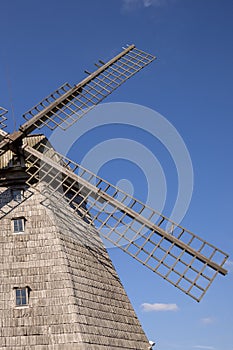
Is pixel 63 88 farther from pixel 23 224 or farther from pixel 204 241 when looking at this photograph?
pixel 204 241

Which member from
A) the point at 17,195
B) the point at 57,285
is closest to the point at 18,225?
the point at 17,195

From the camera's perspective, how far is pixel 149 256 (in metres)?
11.9

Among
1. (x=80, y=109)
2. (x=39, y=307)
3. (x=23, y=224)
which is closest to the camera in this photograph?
(x=39, y=307)

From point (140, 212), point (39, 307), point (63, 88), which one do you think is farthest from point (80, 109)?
point (39, 307)

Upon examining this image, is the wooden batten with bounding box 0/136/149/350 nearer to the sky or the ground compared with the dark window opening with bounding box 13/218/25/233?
nearer to the ground

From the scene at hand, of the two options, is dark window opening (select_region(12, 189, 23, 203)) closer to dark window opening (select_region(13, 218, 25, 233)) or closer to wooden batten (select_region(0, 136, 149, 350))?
wooden batten (select_region(0, 136, 149, 350))

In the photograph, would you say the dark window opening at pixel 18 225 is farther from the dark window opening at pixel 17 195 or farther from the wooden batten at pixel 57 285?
the dark window opening at pixel 17 195

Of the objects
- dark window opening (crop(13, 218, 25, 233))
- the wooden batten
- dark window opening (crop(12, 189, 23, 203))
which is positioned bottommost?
the wooden batten

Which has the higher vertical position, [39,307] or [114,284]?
[114,284]

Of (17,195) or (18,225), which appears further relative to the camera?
(17,195)

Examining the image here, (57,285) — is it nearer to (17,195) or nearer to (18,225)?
(18,225)

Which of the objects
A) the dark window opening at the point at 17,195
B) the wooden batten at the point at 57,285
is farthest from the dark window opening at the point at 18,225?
the dark window opening at the point at 17,195

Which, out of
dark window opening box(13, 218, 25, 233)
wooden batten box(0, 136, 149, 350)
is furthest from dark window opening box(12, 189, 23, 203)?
dark window opening box(13, 218, 25, 233)

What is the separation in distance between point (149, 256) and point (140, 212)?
1.17m
